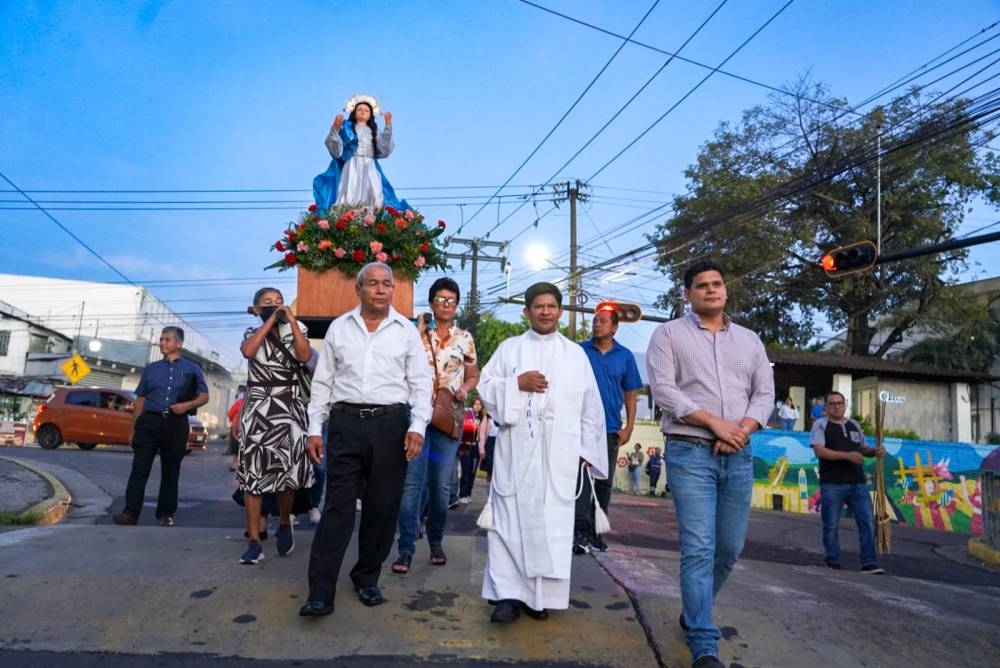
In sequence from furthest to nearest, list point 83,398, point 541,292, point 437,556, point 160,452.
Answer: point 83,398
point 160,452
point 437,556
point 541,292

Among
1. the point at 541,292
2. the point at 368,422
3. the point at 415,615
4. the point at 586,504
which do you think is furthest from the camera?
the point at 586,504

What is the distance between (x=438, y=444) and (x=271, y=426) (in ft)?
3.70

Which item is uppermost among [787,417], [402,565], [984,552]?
[787,417]

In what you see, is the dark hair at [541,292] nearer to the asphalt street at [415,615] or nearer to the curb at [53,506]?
the asphalt street at [415,615]

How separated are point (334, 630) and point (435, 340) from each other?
2225 mm

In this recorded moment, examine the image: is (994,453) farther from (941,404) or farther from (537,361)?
(941,404)

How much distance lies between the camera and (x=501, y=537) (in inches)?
154

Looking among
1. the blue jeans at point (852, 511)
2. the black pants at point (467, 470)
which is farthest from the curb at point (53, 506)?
the blue jeans at point (852, 511)

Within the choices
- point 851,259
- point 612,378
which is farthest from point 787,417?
point 612,378

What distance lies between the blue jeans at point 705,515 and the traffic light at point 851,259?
446 inches

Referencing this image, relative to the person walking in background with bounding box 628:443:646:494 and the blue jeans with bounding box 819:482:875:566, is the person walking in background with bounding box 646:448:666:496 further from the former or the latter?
the blue jeans with bounding box 819:482:875:566

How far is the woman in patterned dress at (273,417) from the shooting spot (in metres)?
4.93

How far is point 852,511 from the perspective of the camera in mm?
7676

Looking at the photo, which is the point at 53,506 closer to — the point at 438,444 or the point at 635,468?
the point at 438,444
